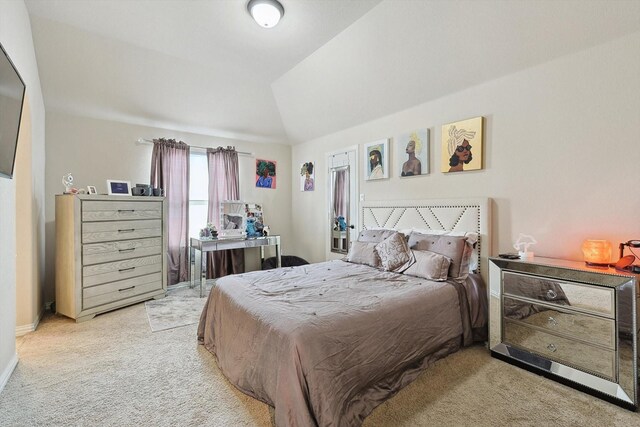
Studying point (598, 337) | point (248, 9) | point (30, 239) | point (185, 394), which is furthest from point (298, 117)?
point (598, 337)

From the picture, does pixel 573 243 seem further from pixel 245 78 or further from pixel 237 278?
pixel 245 78

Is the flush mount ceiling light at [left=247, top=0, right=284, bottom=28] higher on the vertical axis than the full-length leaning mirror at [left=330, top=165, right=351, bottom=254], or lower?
higher

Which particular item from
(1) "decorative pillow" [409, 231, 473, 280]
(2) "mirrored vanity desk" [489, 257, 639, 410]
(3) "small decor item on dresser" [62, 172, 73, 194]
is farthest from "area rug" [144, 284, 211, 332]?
(2) "mirrored vanity desk" [489, 257, 639, 410]

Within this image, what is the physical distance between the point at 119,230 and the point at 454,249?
3673mm

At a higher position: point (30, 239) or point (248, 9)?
point (248, 9)

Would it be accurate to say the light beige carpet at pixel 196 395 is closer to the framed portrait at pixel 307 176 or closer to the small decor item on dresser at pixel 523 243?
the small decor item on dresser at pixel 523 243

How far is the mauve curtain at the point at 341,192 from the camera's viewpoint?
437 centimetres

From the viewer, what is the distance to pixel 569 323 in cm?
200

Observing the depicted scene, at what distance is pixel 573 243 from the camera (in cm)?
233

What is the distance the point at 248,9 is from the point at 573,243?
3.41 meters

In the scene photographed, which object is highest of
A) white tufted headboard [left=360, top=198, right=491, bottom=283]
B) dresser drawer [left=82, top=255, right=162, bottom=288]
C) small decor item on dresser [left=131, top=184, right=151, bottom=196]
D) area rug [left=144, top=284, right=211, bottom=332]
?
small decor item on dresser [left=131, top=184, right=151, bottom=196]

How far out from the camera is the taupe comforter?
1.47 metres

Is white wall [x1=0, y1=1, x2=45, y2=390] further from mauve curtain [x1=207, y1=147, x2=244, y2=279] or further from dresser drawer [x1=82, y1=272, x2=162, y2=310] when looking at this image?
mauve curtain [x1=207, y1=147, x2=244, y2=279]

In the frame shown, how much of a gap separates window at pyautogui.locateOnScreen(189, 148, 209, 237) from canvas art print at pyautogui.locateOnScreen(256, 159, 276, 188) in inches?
35.7
